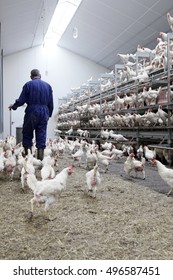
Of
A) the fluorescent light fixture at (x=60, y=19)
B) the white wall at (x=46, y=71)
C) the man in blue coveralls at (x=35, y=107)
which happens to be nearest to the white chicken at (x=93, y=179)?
the man in blue coveralls at (x=35, y=107)

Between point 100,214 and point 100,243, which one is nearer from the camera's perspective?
point 100,243

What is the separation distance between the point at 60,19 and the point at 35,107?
1167cm

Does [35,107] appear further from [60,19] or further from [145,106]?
[60,19]

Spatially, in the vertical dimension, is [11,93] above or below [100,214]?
above

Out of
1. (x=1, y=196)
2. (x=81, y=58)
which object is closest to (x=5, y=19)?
(x=81, y=58)

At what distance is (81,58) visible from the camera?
67.7ft

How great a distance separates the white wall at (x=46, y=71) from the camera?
19484 millimetres

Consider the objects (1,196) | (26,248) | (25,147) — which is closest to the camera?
(26,248)

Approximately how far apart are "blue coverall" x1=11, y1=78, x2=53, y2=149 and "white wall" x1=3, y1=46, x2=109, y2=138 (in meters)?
13.5

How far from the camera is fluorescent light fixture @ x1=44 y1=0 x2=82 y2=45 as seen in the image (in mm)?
13828

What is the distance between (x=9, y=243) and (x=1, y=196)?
1.67 m

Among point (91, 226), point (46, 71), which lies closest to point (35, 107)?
point (91, 226)

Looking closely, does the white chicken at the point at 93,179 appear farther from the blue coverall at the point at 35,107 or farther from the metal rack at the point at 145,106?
the metal rack at the point at 145,106

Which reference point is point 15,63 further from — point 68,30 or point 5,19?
point 5,19
